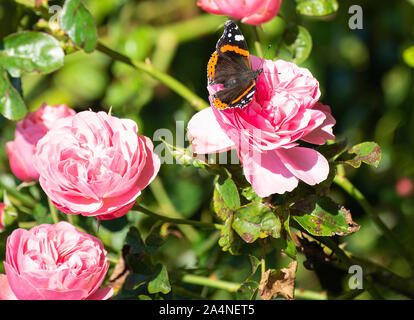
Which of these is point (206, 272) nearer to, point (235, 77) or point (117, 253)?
point (117, 253)

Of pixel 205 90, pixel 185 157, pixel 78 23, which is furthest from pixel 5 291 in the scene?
pixel 205 90

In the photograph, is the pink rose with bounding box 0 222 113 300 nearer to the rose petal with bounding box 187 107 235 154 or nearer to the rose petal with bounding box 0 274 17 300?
the rose petal with bounding box 0 274 17 300

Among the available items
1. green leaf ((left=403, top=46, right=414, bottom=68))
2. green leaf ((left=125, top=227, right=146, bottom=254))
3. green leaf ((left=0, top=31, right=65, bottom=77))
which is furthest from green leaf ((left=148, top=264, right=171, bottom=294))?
green leaf ((left=403, top=46, right=414, bottom=68))

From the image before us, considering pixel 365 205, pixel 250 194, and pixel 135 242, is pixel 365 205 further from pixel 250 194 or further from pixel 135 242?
pixel 135 242

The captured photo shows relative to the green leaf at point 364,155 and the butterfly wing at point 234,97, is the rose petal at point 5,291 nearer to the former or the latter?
the butterfly wing at point 234,97

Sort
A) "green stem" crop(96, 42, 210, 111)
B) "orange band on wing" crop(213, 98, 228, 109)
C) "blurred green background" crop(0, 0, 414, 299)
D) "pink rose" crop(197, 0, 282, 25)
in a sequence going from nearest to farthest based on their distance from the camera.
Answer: "orange band on wing" crop(213, 98, 228, 109) → "pink rose" crop(197, 0, 282, 25) → "green stem" crop(96, 42, 210, 111) → "blurred green background" crop(0, 0, 414, 299)
